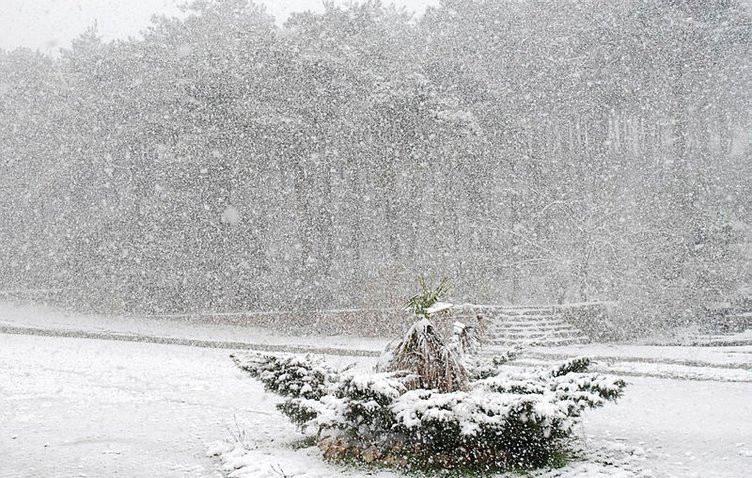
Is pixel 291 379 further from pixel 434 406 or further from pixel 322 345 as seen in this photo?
pixel 322 345

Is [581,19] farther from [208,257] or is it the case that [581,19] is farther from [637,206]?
[208,257]

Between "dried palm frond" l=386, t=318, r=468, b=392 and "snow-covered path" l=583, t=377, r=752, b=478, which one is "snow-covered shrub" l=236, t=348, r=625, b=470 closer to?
"dried palm frond" l=386, t=318, r=468, b=392

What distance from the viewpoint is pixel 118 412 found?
843 cm

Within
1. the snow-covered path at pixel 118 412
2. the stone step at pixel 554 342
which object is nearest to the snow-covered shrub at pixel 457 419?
the snow-covered path at pixel 118 412

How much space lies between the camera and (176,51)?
25.8 metres

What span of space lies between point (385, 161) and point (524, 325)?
8.07 meters

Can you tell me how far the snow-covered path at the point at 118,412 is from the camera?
A: 6289 mm

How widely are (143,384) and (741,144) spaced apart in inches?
1258

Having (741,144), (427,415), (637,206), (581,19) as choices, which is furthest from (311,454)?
(741,144)

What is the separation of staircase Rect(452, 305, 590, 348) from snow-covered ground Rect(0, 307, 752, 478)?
627cm

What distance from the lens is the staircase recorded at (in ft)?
60.4

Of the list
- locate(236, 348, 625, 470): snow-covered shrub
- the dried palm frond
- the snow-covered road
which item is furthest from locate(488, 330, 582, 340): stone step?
locate(236, 348, 625, 470): snow-covered shrub

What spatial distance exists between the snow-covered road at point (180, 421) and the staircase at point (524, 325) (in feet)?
23.3

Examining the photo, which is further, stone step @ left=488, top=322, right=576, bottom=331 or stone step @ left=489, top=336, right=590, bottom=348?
stone step @ left=488, top=322, right=576, bottom=331
